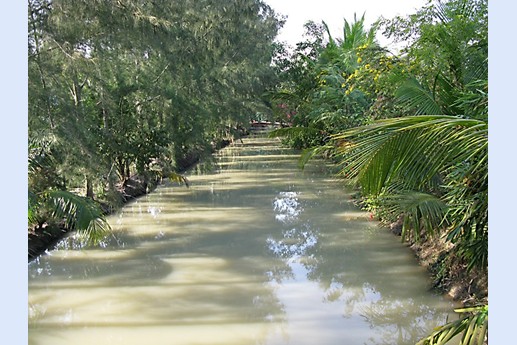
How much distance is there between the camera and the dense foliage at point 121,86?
767 centimetres

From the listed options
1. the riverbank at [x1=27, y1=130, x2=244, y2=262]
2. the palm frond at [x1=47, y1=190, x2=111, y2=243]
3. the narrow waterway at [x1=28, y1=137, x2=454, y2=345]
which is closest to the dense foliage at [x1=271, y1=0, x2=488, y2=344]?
the narrow waterway at [x1=28, y1=137, x2=454, y2=345]

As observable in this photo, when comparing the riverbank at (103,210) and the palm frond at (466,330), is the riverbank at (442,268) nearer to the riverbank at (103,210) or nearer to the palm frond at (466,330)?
the riverbank at (103,210)

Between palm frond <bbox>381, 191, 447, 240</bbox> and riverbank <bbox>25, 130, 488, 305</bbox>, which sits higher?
palm frond <bbox>381, 191, 447, 240</bbox>

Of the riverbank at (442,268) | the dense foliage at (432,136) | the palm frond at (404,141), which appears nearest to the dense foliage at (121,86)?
the riverbank at (442,268)

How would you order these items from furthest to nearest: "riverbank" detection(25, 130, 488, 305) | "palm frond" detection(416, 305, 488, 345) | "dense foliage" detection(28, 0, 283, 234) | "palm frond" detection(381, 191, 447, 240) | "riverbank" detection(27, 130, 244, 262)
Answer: "riverbank" detection(27, 130, 244, 262), "dense foliage" detection(28, 0, 283, 234), "palm frond" detection(381, 191, 447, 240), "riverbank" detection(25, 130, 488, 305), "palm frond" detection(416, 305, 488, 345)

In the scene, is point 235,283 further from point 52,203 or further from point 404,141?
point 404,141

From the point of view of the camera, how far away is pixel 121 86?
12.0 meters

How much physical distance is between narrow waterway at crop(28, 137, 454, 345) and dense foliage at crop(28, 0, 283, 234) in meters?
1.21

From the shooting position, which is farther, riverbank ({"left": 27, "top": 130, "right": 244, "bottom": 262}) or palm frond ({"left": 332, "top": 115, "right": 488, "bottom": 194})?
riverbank ({"left": 27, "top": 130, "right": 244, "bottom": 262})

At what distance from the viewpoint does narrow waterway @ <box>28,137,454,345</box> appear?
5.29 m

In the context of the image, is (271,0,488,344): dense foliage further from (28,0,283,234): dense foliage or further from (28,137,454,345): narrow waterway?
(28,0,283,234): dense foliage

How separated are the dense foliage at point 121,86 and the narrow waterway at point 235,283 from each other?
1.21 m

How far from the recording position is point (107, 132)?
37.1ft

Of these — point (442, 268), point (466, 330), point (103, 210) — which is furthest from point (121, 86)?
point (466, 330)
